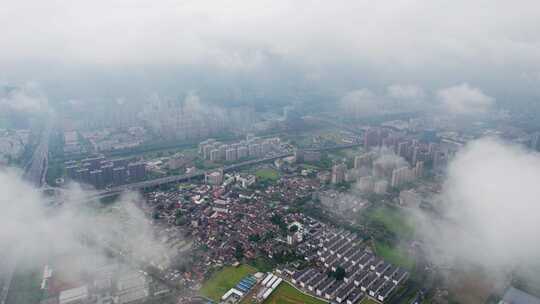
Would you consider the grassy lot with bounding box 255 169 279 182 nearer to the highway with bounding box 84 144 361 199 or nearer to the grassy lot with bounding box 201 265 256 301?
the highway with bounding box 84 144 361 199

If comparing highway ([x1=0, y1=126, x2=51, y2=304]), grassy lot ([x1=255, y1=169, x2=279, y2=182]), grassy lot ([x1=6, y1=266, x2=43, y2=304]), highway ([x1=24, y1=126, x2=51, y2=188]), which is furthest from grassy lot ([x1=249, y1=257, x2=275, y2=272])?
highway ([x1=24, y1=126, x2=51, y2=188])

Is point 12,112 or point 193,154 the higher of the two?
point 12,112

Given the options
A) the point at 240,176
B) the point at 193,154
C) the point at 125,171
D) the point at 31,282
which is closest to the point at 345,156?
the point at 240,176

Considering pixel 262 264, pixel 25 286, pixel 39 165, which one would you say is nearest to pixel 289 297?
pixel 262 264

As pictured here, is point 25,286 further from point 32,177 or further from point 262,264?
point 32,177

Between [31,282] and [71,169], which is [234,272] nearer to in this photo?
[31,282]
